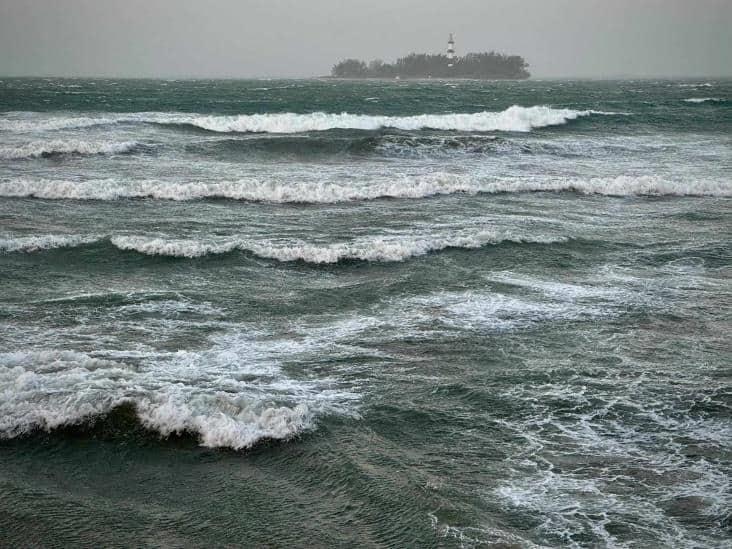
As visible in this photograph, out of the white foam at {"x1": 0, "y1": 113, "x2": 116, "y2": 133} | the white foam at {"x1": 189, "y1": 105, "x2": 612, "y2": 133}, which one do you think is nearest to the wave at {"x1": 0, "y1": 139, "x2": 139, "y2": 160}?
the white foam at {"x1": 0, "y1": 113, "x2": 116, "y2": 133}

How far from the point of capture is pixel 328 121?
124 feet

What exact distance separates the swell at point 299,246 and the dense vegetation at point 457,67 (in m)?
157

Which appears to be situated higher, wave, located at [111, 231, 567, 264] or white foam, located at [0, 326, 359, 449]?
wave, located at [111, 231, 567, 264]

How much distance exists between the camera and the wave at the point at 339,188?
19.2m

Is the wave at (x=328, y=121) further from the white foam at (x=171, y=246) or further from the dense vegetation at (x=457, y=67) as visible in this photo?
the dense vegetation at (x=457, y=67)

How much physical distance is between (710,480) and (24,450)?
5910 millimetres

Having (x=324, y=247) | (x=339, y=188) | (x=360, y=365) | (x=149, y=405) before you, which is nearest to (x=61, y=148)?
(x=339, y=188)

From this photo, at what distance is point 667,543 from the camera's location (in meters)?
5.14

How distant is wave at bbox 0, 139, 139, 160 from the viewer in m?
24.8

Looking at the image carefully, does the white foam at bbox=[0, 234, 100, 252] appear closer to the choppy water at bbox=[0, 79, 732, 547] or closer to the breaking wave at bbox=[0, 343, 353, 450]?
the choppy water at bbox=[0, 79, 732, 547]

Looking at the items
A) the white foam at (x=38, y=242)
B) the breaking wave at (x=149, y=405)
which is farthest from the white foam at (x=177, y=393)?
the white foam at (x=38, y=242)

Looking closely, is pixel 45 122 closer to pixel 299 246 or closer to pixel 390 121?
pixel 390 121

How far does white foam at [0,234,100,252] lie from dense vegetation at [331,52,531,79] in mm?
157739

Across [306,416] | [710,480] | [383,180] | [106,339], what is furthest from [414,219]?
[710,480]
